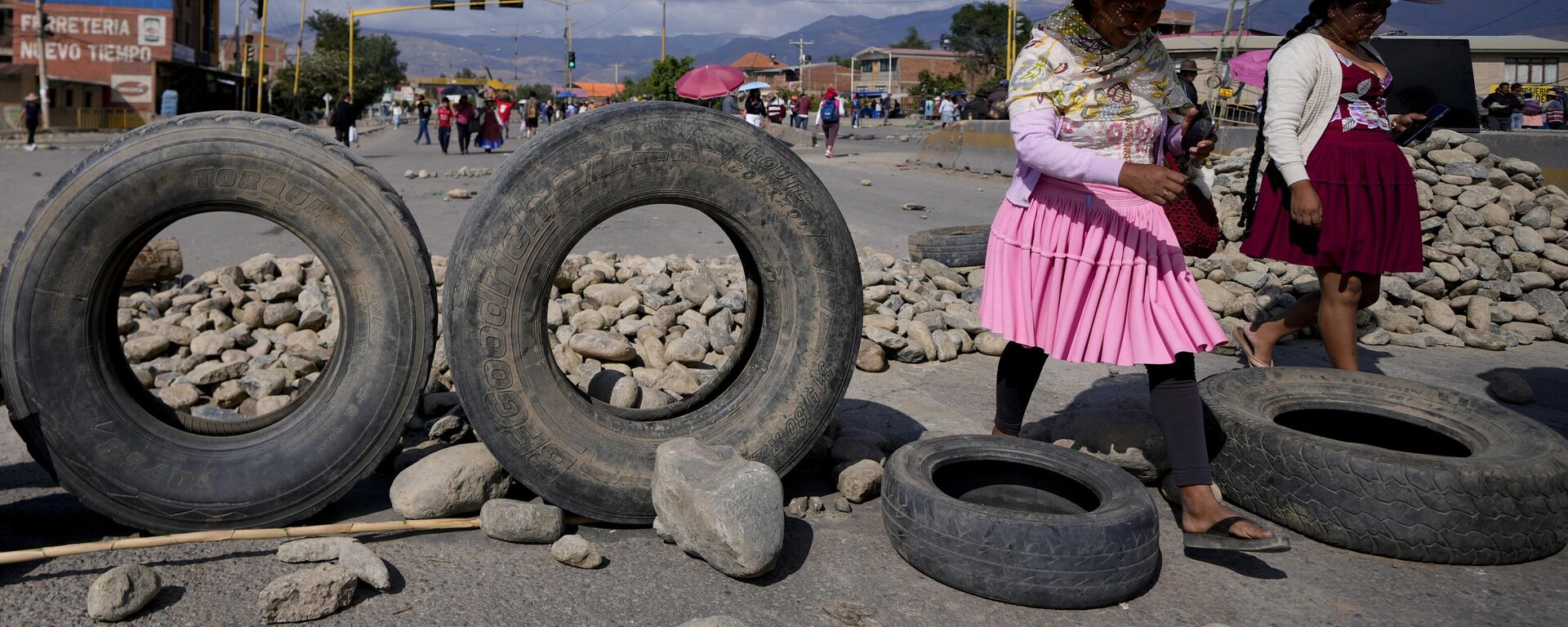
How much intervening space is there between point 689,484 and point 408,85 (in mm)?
130756

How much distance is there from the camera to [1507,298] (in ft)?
23.2

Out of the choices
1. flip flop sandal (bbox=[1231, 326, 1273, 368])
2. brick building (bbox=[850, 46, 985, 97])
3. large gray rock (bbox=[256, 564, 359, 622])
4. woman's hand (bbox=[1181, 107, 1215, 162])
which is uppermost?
brick building (bbox=[850, 46, 985, 97])

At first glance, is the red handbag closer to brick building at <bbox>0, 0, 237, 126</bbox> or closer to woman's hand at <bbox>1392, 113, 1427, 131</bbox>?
woman's hand at <bbox>1392, 113, 1427, 131</bbox>

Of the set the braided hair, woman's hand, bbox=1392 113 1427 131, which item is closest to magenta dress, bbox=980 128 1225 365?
the braided hair

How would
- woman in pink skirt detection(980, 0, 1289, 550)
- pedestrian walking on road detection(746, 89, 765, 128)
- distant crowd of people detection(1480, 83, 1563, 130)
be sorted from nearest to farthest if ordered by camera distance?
woman in pink skirt detection(980, 0, 1289, 550) < distant crowd of people detection(1480, 83, 1563, 130) < pedestrian walking on road detection(746, 89, 765, 128)

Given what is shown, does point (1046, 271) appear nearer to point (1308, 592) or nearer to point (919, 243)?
point (1308, 592)

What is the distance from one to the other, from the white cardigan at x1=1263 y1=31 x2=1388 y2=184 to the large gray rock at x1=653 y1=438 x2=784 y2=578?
2.45 metres

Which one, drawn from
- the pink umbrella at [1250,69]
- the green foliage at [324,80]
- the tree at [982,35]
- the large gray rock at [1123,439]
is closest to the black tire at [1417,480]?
the large gray rock at [1123,439]

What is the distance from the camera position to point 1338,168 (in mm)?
4137

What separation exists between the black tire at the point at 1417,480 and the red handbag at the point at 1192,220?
2.06ft

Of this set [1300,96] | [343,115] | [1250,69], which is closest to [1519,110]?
[1250,69]

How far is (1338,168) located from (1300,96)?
1.37ft

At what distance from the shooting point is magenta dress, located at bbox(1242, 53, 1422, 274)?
412cm

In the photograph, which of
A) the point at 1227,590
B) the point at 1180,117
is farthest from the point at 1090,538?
the point at 1180,117
